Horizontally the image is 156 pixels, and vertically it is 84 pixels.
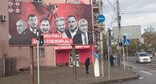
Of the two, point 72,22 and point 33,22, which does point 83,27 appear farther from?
point 33,22

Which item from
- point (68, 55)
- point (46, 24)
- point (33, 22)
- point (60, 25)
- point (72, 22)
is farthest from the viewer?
point (68, 55)

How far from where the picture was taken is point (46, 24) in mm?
31203

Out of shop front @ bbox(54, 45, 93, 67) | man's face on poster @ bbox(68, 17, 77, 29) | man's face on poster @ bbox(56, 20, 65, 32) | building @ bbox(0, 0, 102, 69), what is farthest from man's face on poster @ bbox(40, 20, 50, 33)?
shop front @ bbox(54, 45, 93, 67)

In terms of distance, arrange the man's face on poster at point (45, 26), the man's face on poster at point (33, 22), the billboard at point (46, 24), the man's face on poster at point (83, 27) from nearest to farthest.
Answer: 1. the billboard at point (46, 24)
2. the man's face on poster at point (45, 26)
3. the man's face on poster at point (33, 22)
4. the man's face on poster at point (83, 27)

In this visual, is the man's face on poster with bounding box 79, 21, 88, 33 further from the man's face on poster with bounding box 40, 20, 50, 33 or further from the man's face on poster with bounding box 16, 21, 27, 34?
the man's face on poster with bounding box 16, 21, 27, 34

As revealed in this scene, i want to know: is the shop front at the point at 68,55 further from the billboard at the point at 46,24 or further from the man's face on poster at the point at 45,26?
the man's face on poster at the point at 45,26

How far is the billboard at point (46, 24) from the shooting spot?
29703mm

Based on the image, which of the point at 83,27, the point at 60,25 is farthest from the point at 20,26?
Result: the point at 83,27

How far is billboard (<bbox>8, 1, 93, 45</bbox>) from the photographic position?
1169 inches

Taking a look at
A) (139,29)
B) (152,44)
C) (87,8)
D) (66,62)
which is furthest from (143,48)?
(87,8)

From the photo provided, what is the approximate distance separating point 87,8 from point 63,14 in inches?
191

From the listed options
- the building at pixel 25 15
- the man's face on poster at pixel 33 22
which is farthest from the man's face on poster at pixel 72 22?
the man's face on poster at pixel 33 22

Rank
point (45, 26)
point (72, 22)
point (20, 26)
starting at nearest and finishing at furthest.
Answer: point (20, 26)
point (45, 26)
point (72, 22)

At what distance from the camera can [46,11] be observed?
32.6 m
